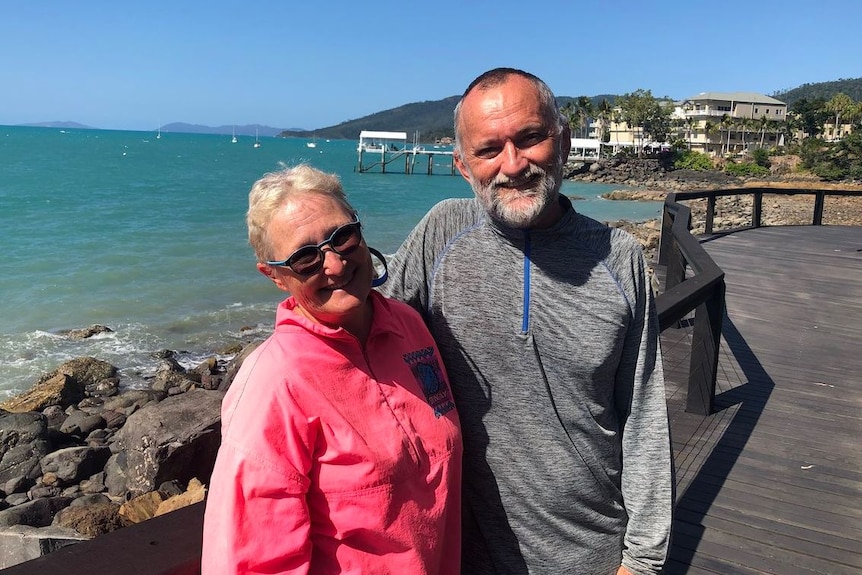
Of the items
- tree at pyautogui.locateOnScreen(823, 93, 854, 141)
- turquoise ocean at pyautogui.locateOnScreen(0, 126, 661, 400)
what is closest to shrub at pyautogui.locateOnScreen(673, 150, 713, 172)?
tree at pyautogui.locateOnScreen(823, 93, 854, 141)

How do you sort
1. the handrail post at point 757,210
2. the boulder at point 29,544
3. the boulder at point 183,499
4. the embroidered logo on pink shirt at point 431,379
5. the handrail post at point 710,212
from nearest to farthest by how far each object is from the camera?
the embroidered logo on pink shirt at point 431,379
the boulder at point 29,544
the boulder at point 183,499
the handrail post at point 710,212
the handrail post at point 757,210

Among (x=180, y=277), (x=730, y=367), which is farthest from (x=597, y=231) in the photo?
(x=180, y=277)

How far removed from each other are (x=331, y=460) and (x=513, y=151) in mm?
770

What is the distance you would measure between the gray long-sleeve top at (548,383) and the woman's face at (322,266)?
0.34 meters

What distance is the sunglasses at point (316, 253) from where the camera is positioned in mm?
1375

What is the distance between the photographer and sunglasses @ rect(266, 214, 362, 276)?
138 cm

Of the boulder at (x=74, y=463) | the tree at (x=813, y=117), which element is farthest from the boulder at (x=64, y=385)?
the tree at (x=813, y=117)

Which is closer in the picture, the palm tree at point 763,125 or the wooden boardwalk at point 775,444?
the wooden boardwalk at point 775,444

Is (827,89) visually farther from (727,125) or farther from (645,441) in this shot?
(645,441)

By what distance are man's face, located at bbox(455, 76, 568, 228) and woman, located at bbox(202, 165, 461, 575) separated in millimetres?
349

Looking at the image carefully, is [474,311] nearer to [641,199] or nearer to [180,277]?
[180,277]

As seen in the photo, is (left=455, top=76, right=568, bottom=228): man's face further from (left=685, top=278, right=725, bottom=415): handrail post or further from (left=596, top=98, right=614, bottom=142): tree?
(left=596, top=98, right=614, bottom=142): tree

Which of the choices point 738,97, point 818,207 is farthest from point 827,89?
point 818,207

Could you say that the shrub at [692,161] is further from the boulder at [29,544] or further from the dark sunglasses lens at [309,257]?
the dark sunglasses lens at [309,257]
